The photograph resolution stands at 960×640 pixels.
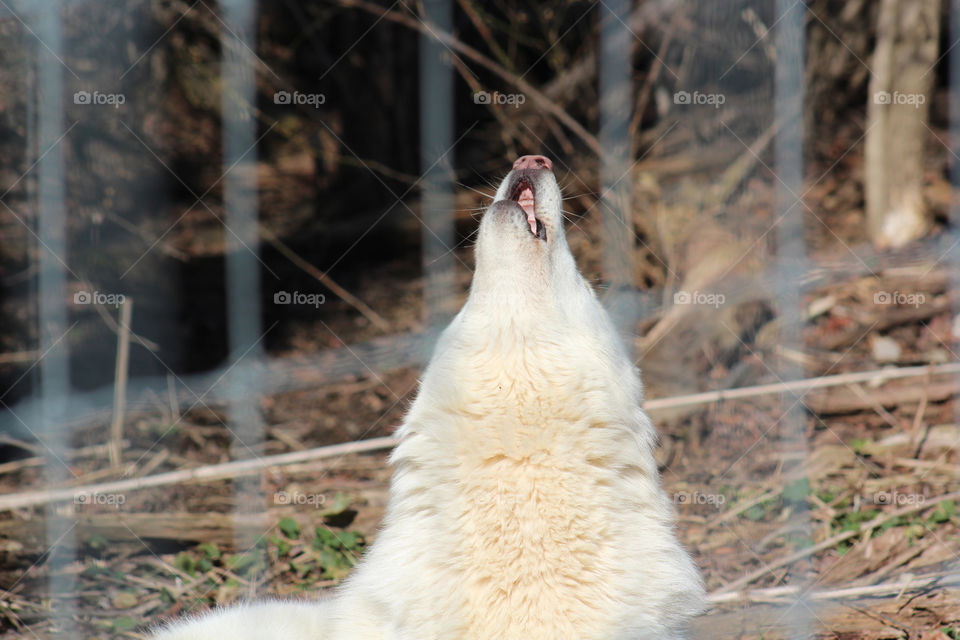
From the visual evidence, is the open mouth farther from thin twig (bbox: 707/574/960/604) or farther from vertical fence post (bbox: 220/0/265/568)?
vertical fence post (bbox: 220/0/265/568)

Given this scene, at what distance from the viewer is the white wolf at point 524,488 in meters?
2.21

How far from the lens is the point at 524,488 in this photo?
223cm

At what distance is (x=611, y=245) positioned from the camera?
Result: 5.05m

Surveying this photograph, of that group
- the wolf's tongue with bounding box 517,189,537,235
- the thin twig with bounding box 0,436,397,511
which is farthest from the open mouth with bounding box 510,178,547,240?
the thin twig with bounding box 0,436,397,511

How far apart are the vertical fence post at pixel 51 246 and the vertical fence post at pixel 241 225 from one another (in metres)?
0.82

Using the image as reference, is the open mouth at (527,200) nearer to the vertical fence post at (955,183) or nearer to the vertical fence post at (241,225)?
the vertical fence post at (241,225)

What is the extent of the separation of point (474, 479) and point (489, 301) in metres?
0.46

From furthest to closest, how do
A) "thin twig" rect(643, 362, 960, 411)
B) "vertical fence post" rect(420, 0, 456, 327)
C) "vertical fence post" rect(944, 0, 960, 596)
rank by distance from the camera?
"vertical fence post" rect(420, 0, 456, 327)
"vertical fence post" rect(944, 0, 960, 596)
"thin twig" rect(643, 362, 960, 411)

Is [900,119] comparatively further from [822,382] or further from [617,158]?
[822,382]

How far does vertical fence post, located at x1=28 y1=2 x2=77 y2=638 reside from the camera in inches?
169

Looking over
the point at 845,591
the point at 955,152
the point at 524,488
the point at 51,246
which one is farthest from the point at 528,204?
the point at 955,152

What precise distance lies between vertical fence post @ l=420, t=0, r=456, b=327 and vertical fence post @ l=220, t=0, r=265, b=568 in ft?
3.26

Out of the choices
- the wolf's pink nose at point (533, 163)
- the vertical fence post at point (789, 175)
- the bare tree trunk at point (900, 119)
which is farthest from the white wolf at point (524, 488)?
the bare tree trunk at point (900, 119)

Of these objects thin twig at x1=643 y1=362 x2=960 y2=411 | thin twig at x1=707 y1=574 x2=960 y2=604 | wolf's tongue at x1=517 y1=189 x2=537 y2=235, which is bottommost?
thin twig at x1=707 y1=574 x2=960 y2=604
